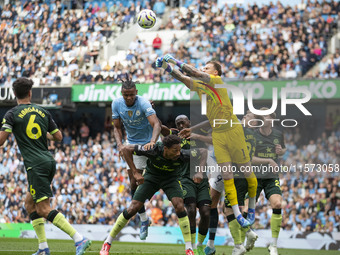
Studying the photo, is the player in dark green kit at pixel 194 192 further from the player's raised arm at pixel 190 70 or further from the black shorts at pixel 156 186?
the player's raised arm at pixel 190 70

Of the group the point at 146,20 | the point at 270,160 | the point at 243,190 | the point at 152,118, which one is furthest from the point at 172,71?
the point at 146,20

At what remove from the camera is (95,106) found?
28.5m

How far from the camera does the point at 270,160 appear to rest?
12922 mm

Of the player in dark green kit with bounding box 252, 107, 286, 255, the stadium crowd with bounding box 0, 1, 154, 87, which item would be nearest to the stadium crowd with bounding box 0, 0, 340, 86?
the stadium crowd with bounding box 0, 1, 154, 87

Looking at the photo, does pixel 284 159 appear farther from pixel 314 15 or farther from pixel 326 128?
pixel 314 15

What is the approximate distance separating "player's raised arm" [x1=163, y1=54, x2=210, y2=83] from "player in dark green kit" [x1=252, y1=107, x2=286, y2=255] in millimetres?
2390

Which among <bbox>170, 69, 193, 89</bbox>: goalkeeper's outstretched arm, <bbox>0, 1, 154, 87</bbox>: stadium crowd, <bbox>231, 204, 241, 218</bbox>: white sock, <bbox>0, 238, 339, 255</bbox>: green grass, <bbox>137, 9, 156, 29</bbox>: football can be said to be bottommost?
<bbox>0, 238, 339, 255</bbox>: green grass

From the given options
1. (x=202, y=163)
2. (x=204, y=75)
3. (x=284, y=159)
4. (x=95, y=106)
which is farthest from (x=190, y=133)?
(x=95, y=106)

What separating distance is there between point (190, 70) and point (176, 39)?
16.9 metres

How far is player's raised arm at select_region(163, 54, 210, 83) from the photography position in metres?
10.7

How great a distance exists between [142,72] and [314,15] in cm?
732

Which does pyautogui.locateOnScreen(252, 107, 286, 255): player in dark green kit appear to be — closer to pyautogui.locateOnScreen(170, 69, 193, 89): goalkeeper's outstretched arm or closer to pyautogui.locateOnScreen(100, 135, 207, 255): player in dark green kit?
pyautogui.locateOnScreen(100, 135, 207, 255): player in dark green kit

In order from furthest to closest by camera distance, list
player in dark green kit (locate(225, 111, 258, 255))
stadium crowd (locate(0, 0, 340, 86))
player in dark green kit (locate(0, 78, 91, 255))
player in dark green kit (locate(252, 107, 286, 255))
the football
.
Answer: stadium crowd (locate(0, 0, 340, 86))
the football
player in dark green kit (locate(252, 107, 286, 255))
player in dark green kit (locate(225, 111, 258, 255))
player in dark green kit (locate(0, 78, 91, 255))

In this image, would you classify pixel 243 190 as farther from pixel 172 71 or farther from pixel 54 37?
pixel 54 37
